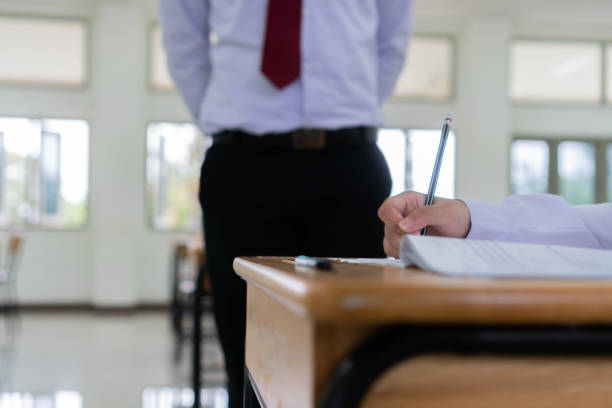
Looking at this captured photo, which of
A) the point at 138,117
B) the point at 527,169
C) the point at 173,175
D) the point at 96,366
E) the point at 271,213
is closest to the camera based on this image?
the point at 271,213

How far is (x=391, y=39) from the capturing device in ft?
4.55

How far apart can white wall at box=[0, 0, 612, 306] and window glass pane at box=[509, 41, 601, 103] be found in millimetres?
228

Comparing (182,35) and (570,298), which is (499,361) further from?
(182,35)

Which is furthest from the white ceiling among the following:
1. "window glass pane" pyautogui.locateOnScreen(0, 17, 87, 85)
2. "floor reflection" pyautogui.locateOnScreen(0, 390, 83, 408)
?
"floor reflection" pyautogui.locateOnScreen(0, 390, 83, 408)

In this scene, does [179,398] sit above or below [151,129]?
below

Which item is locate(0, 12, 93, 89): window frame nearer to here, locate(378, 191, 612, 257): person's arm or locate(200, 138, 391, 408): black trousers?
locate(200, 138, 391, 408): black trousers

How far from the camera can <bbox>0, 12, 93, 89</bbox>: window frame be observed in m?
7.23

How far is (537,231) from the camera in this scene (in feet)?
2.30

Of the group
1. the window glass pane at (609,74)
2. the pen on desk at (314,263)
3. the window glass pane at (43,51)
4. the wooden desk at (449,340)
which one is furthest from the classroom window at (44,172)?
the wooden desk at (449,340)

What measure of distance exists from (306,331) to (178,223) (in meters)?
7.41

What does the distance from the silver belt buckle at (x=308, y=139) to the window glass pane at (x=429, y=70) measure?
22.7 feet

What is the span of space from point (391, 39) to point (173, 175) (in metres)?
6.46

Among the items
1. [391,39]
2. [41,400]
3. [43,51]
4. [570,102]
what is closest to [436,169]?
[391,39]

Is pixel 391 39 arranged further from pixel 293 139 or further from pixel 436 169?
pixel 436 169
